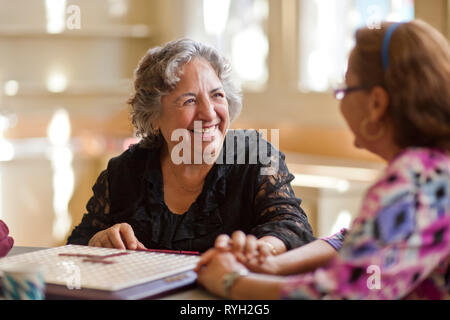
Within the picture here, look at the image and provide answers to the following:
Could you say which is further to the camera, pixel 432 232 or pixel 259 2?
pixel 259 2

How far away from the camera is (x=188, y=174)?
193 cm

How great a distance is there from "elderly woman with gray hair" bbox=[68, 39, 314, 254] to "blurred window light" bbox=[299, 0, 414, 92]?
2170 mm

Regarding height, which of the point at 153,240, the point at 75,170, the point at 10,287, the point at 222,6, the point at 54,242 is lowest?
the point at 54,242

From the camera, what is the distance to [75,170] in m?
4.68

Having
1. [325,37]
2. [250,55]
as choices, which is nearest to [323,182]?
[325,37]

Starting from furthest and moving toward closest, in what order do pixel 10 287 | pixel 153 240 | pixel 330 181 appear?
pixel 330 181, pixel 153 240, pixel 10 287

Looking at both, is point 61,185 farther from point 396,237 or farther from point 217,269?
point 396,237

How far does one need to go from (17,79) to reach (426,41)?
415 cm

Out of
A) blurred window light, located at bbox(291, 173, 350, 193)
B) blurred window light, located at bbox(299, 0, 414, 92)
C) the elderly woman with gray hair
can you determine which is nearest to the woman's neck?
the elderly woman with gray hair

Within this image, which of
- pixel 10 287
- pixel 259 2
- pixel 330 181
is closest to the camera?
pixel 10 287

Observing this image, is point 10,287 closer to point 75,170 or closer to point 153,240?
point 153,240

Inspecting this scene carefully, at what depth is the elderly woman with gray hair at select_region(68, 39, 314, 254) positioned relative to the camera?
6.04ft

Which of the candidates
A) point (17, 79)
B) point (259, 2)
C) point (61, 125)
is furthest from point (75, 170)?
point (259, 2)

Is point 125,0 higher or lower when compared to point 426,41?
higher
